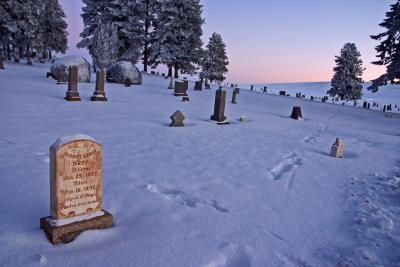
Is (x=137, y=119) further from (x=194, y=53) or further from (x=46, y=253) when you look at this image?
(x=194, y=53)

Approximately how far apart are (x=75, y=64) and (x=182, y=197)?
71.1 feet

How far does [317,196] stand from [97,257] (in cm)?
391

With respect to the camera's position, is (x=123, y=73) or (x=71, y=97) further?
(x=123, y=73)

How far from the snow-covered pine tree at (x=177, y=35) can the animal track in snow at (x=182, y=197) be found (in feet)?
121

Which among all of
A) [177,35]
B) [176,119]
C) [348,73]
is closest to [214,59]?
[177,35]

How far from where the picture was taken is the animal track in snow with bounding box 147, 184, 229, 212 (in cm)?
463

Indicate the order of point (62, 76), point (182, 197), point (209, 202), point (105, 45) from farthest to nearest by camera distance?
point (105, 45) < point (62, 76) < point (182, 197) < point (209, 202)

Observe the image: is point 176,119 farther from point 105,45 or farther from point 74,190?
point 105,45

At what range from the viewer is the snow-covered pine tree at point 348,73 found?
45.3 meters

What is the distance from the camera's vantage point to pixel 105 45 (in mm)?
37062

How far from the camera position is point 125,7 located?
41.9m

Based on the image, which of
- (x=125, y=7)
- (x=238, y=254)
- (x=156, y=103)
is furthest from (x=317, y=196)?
(x=125, y=7)

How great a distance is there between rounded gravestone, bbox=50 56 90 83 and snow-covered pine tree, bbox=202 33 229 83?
2602 centimetres

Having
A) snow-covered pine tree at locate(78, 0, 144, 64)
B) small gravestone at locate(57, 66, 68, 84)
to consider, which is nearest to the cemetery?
small gravestone at locate(57, 66, 68, 84)
